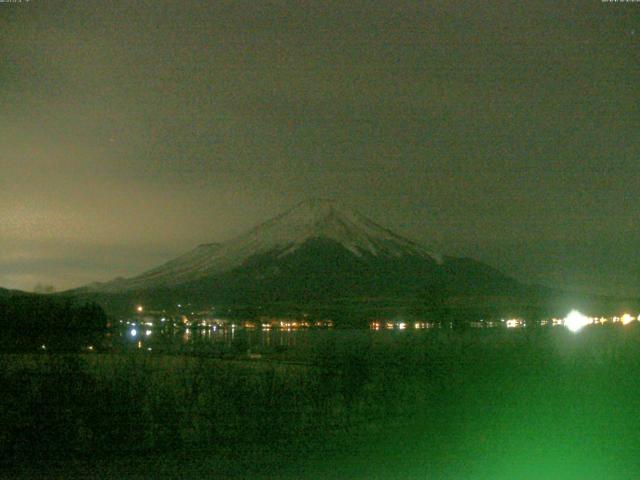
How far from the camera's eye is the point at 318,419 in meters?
16.0

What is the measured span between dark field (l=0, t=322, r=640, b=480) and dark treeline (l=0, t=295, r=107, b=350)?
207 inches

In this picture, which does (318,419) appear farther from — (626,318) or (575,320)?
(626,318)

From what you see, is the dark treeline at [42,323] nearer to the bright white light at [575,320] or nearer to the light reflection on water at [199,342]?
the light reflection on water at [199,342]

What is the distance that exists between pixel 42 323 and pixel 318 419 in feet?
39.9

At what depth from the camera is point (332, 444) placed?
13617 millimetres

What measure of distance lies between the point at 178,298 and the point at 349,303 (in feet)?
52.1

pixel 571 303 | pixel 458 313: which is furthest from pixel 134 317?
pixel 571 303

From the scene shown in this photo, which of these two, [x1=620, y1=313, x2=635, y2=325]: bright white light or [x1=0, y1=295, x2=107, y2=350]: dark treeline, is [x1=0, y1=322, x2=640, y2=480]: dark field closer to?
[x1=0, y1=295, x2=107, y2=350]: dark treeline

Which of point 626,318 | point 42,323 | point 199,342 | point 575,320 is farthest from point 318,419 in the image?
point 626,318

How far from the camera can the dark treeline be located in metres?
23.3

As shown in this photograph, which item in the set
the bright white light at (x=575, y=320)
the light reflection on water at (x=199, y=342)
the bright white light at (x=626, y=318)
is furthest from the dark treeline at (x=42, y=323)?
the bright white light at (x=626, y=318)

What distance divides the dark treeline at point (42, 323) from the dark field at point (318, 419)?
527cm

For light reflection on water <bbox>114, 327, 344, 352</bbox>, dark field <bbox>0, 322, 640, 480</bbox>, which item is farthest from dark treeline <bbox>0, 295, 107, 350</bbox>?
dark field <bbox>0, 322, 640, 480</bbox>

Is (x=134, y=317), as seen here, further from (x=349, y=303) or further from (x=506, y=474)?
(x=506, y=474)
